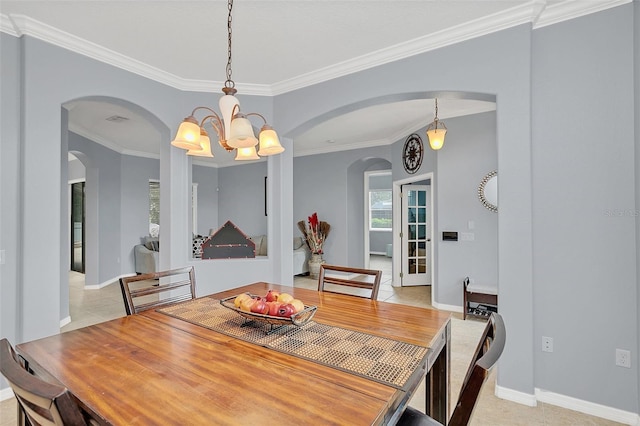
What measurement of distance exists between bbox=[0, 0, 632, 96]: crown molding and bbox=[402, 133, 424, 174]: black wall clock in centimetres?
240


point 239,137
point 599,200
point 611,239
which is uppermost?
point 239,137

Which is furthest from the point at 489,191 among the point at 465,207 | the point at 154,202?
the point at 154,202

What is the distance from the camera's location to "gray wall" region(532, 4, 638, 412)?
202 cm

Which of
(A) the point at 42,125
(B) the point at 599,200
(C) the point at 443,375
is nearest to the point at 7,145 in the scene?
(A) the point at 42,125

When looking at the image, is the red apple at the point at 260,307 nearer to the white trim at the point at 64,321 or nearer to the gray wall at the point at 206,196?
the white trim at the point at 64,321

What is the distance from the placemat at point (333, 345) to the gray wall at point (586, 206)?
1622 mm

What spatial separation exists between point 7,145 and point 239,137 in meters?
1.97

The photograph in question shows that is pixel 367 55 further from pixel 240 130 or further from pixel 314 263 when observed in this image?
pixel 314 263

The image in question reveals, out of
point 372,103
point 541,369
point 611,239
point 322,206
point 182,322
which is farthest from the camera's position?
point 322,206

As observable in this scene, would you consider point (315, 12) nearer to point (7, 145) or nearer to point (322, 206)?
point (7, 145)

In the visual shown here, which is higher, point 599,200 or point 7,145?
point 7,145

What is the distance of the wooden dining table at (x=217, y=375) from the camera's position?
824mm

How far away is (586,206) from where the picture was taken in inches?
83.4

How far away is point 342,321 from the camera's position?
5.01ft
